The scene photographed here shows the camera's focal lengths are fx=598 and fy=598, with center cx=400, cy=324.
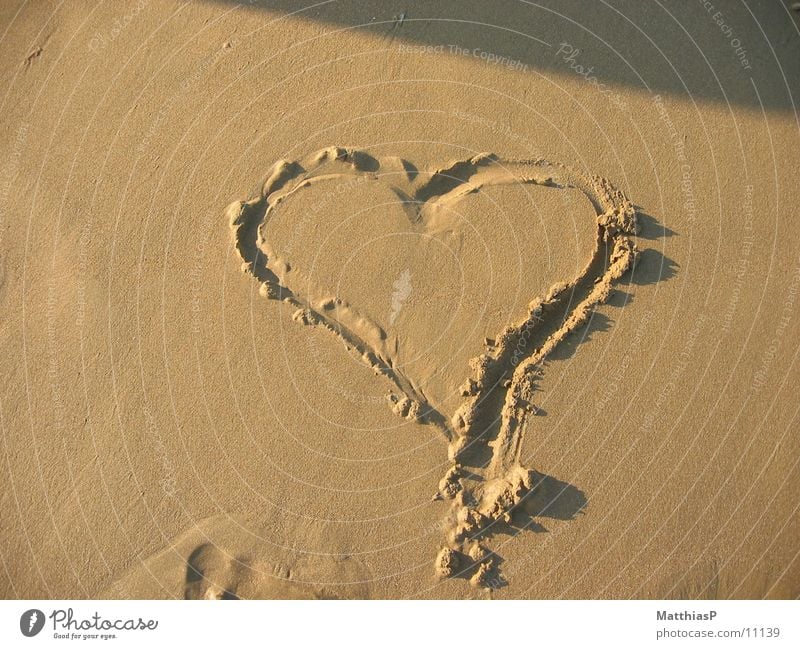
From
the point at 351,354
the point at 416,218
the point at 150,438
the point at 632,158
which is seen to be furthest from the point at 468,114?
the point at 150,438

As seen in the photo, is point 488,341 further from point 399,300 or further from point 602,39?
point 602,39

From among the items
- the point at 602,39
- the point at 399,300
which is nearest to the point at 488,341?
the point at 399,300

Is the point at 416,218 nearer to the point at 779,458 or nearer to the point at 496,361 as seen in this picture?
the point at 496,361

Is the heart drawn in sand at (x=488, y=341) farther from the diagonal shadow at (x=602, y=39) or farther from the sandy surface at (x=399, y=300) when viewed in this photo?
the diagonal shadow at (x=602, y=39)

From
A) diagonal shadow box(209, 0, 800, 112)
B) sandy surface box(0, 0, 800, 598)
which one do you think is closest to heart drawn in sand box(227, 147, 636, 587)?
sandy surface box(0, 0, 800, 598)

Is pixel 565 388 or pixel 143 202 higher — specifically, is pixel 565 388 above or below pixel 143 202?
below

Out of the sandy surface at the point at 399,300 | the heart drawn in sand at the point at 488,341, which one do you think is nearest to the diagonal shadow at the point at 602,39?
the sandy surface at the point at 399,300

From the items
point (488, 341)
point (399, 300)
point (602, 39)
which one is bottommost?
point (488, 341)
